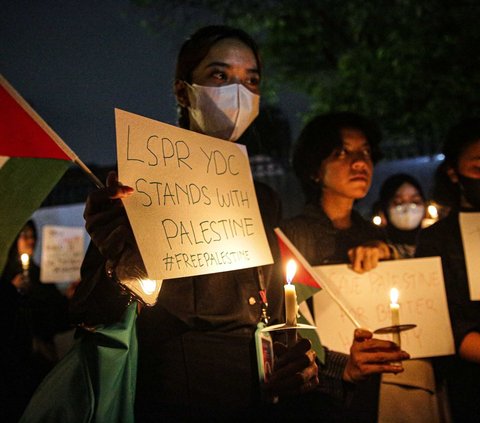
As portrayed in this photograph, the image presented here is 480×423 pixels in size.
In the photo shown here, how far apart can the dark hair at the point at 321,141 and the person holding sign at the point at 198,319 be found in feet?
3.70

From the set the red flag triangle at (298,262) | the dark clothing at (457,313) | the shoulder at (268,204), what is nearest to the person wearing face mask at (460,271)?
the dark clothing at (457,313)

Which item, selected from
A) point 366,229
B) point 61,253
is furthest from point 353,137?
point 61,253

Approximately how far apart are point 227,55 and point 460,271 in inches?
70.1

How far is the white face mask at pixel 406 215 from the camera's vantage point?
5.46 meters

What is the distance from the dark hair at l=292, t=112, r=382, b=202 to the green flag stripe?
6.71 ft

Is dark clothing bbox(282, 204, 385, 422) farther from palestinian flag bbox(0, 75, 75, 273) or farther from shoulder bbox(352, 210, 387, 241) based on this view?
palestinian flag bbox(0, 75, 75, 273)

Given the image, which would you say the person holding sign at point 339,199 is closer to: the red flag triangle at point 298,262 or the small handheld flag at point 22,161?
the red flag triangle at point 298,262

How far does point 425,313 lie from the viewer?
2.79m

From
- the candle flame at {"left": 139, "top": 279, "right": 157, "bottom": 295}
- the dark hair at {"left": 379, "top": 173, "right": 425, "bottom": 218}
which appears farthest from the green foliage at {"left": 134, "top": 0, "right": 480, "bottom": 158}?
the candle flame at {"left": 139, "top": 279, "right": 157, "bottom": 295}

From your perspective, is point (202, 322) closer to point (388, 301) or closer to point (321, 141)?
point (388, 301)

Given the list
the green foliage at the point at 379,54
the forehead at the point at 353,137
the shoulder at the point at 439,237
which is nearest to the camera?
the shoulder at the point at 439,237

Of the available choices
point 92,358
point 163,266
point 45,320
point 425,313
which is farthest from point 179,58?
point 45,320

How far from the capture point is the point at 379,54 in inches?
377

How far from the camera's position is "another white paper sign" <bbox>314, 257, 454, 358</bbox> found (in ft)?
9.04
